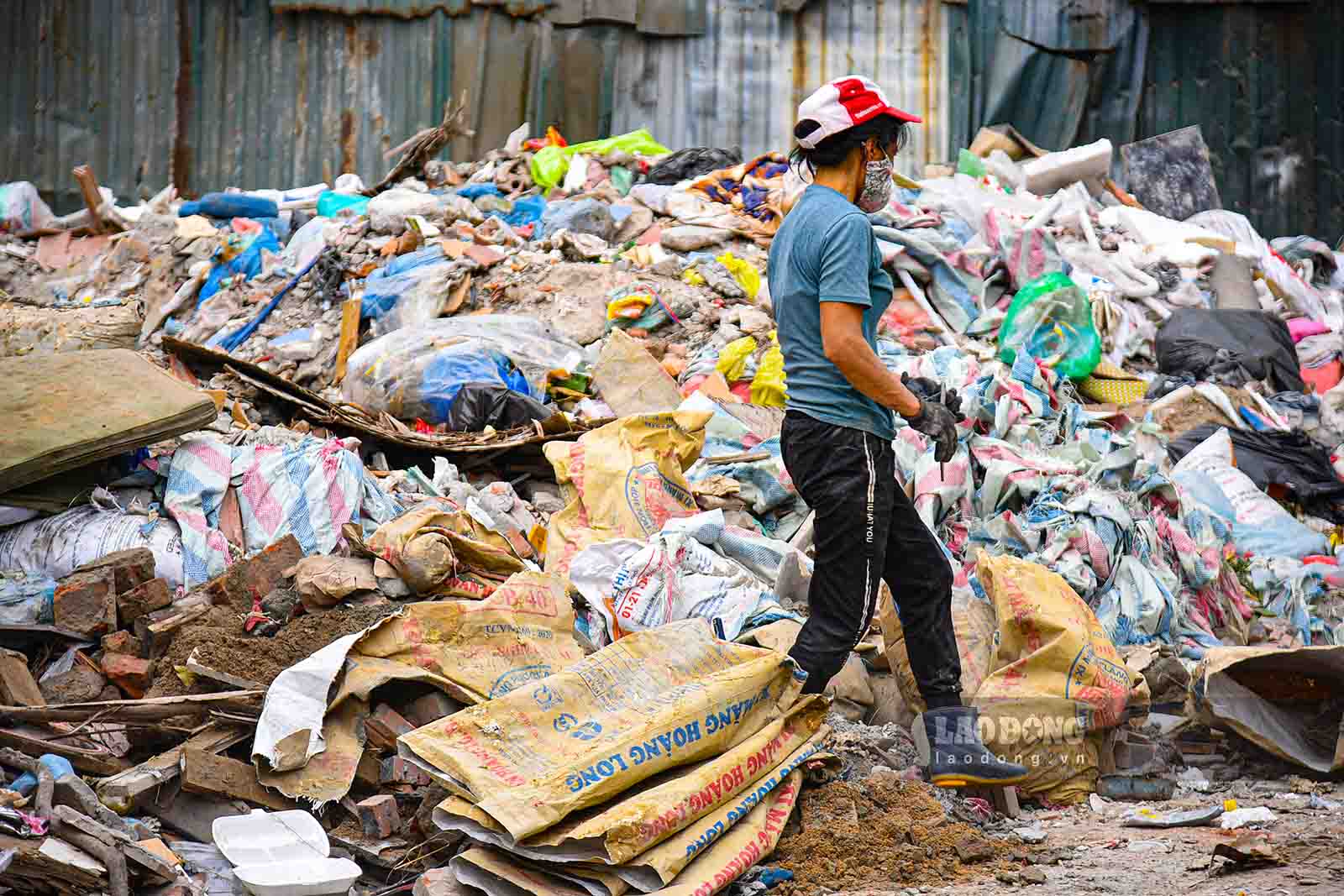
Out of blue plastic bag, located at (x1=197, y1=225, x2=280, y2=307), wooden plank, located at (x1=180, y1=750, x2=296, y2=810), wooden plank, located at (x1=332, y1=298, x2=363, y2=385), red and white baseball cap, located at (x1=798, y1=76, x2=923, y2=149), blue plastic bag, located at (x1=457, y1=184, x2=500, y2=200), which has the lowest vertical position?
wooden plank, located at (x1=180, y1=750, x2=296, y2=810)

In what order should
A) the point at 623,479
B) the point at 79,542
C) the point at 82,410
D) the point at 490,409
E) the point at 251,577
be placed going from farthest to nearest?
1. the point at 490,409
2. the point at 623,479
3. the point at 82,410
4. the point at 79,542
5. the point at 251,577

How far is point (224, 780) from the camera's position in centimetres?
331

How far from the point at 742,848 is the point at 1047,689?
3.64ft

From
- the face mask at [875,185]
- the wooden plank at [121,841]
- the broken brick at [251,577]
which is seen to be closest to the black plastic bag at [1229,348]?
the face mask at [875,185]

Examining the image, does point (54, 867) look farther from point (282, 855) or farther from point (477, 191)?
point (477, 191)

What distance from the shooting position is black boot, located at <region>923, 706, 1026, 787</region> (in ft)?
11.1

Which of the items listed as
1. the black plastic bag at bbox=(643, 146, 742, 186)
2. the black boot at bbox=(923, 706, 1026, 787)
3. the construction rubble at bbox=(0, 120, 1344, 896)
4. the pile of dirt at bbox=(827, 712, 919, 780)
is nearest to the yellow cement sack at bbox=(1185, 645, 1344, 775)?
the construction rubble at bbox=(0, 120, 1344, 896)

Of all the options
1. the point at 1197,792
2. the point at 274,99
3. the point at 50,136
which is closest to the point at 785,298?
the point at 1197,792

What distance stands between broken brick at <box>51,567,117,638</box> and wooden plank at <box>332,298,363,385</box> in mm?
A: 3336

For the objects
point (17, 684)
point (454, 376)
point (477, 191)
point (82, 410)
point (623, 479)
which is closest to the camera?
point (17, 684)

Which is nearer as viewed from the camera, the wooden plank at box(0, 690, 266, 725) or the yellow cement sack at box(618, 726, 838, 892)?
the yellow cement sack at box(618, 726, 838, 892)

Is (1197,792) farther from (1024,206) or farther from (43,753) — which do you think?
(1024,206)

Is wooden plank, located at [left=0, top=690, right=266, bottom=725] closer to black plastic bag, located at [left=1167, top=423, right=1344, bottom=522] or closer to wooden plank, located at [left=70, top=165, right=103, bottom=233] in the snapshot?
black plastic bag, located at [left=1167, top=423, right=1344, bottom=522]

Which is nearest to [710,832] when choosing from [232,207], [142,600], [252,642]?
[252,642]
